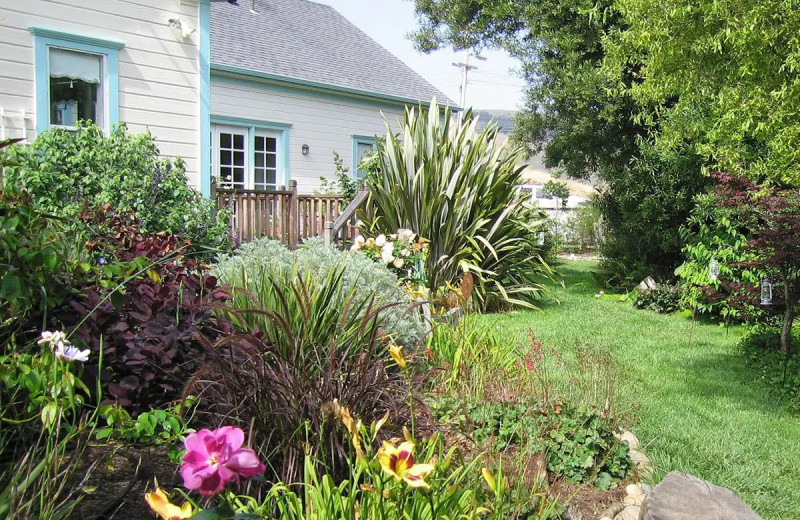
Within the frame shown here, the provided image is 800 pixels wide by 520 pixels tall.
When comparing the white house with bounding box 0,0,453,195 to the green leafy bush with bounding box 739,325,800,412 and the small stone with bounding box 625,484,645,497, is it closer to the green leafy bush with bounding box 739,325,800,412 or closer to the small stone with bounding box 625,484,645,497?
the small stone with bounding box 625,484,645,497

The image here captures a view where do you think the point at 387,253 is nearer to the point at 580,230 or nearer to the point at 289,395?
the point at 289,395

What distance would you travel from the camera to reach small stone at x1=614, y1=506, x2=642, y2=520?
3.01 metres

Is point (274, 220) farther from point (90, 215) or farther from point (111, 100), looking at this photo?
point (90, 215)

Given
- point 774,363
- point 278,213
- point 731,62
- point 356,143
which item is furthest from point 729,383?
point 356,143

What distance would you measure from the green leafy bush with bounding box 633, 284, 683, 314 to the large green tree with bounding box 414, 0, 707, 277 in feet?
2.42

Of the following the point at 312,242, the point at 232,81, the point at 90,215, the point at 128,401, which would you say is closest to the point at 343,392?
the point at 128,401

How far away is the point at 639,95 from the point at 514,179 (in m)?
3.12

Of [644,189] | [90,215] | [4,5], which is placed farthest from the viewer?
[644,189]

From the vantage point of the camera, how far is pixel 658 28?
5.04 m

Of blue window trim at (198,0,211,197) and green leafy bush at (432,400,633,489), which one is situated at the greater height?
blue window trim at (198,0,211,197)

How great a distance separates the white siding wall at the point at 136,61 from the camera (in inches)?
289

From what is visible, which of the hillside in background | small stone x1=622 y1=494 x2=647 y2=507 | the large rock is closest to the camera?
the large rock

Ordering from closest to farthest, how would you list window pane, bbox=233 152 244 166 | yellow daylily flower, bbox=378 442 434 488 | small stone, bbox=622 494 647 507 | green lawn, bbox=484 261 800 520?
yellow daylily flower, bbox=378 442 434 488
small stone, bbox=622 494 647 507
green lawn, bbox=484 261 800 520
window pane, bbox=233 152 244 166

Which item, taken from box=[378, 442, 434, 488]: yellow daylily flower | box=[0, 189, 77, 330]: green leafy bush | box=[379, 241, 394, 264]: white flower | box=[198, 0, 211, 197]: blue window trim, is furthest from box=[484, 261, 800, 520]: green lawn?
box=[198, 0, 211, 197]: blue window trim
